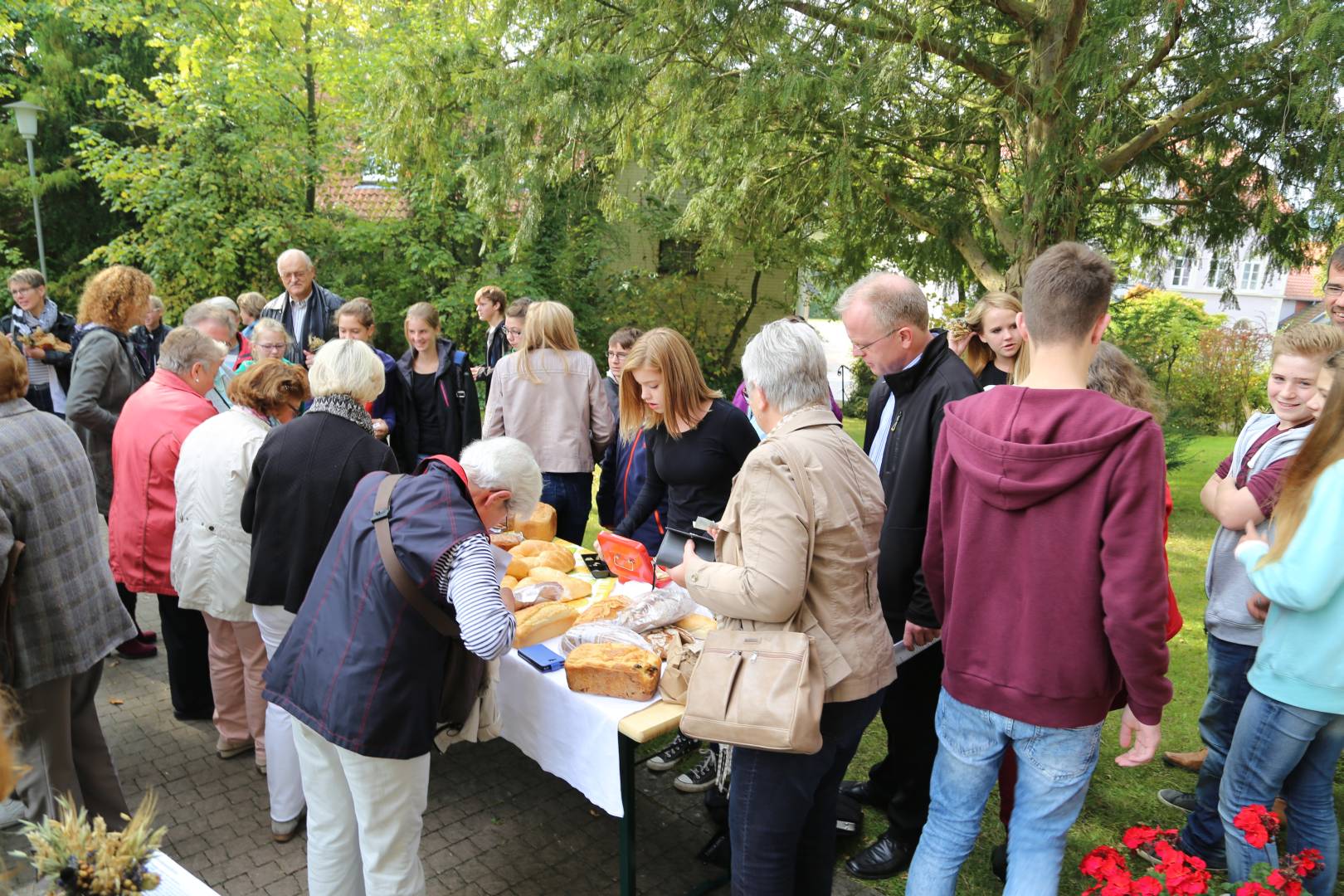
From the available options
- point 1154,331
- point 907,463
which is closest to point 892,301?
point 907,463

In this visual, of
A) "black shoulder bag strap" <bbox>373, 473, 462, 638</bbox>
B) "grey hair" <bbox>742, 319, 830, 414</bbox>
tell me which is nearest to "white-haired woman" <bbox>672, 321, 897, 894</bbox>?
"grey hair" <bbox>742, 319, 830, 414</bbox>

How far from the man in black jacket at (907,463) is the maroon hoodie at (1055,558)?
546 mm

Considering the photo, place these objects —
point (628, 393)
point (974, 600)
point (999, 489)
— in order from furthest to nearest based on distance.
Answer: point (628, 393)
point (974, 600)
point (999, 489)

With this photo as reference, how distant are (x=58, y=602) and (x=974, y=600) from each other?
2.84 meters

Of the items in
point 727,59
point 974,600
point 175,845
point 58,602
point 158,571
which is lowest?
point 175,845

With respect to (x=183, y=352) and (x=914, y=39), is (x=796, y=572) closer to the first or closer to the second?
(x=183, y=352)

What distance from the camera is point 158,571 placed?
374 cm

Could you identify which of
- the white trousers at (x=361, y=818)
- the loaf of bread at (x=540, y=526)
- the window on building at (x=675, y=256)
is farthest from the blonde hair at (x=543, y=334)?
the window on building at (x=675, y=256)

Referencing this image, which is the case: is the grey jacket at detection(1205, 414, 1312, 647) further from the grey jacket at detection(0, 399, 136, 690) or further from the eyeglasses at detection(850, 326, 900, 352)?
the grey jacket at detection(0, 399, 136, 690)

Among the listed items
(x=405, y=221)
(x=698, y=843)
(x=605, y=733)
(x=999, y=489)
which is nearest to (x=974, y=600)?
(x=999, y=489)

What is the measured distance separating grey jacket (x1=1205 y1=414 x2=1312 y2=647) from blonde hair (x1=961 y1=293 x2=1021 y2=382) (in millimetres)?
1068

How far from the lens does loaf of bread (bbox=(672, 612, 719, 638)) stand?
312 cm

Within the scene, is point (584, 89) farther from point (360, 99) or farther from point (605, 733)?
point (360, 99)

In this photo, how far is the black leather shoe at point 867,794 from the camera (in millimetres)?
3533
